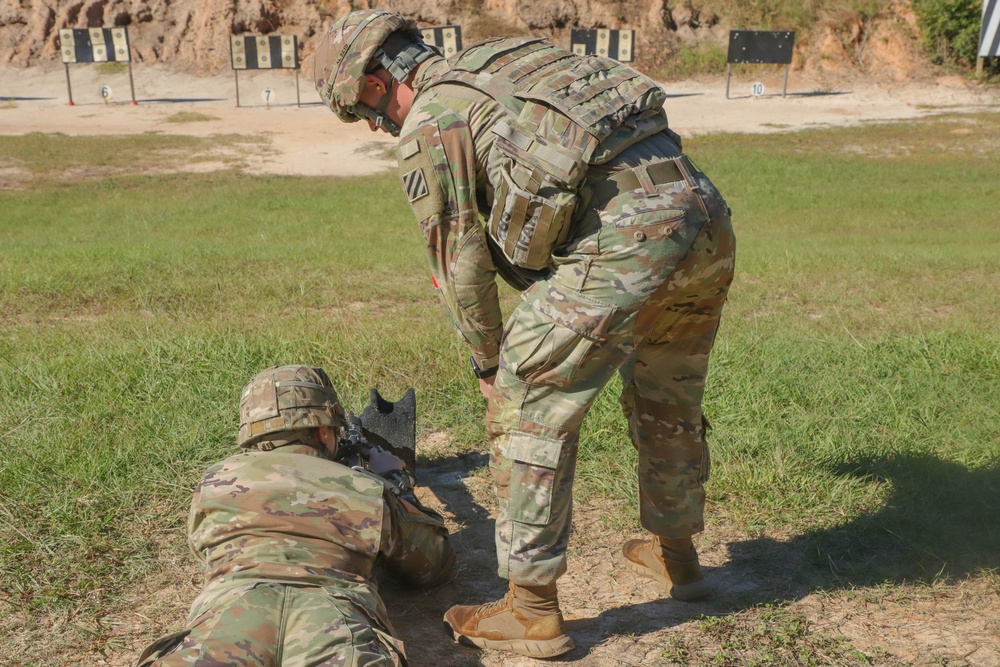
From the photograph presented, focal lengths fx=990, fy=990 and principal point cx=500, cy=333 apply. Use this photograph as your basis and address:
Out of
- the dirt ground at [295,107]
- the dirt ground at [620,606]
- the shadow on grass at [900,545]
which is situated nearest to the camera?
the dirt ground at [620,606]

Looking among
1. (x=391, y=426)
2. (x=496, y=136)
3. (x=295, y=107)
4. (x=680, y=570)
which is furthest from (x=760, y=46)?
(x=496, y=136)

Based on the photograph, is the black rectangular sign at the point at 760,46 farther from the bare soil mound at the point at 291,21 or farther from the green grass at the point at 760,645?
the green grass at the point at 760,645

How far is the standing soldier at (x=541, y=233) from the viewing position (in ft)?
8.77

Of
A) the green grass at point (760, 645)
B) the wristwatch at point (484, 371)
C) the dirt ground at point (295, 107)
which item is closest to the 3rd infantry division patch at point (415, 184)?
the wristwatch at point (484, 371)

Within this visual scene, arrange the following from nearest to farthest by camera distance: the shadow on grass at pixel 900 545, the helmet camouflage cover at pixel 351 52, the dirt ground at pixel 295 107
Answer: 1. the helmet camouflage cover at pixel 351 52
2. the shadow on grass at pixel 900 545
3. the dirt ground at pixel 295 107

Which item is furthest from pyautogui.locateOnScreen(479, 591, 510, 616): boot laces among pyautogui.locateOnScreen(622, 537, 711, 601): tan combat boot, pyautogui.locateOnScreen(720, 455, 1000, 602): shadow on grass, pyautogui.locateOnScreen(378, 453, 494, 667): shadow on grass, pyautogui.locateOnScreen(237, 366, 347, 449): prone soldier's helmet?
pyautogui.locateOnScreen(720, 455, 1000, 602): shadow on grass

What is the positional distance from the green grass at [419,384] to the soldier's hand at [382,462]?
76cm

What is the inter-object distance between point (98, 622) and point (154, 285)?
4.34 meters

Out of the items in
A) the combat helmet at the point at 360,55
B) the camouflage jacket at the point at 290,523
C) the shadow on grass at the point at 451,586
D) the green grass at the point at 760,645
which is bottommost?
the shadow on grass at the point at 451,586

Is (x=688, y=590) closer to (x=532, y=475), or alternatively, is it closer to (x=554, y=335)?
(x=532, y=475)

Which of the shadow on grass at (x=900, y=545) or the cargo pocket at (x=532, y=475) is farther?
the shadow on grass at (x=900, y=545)

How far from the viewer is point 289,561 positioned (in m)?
2.69

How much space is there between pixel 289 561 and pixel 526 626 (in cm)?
75

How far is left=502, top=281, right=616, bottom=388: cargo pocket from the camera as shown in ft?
8.77
